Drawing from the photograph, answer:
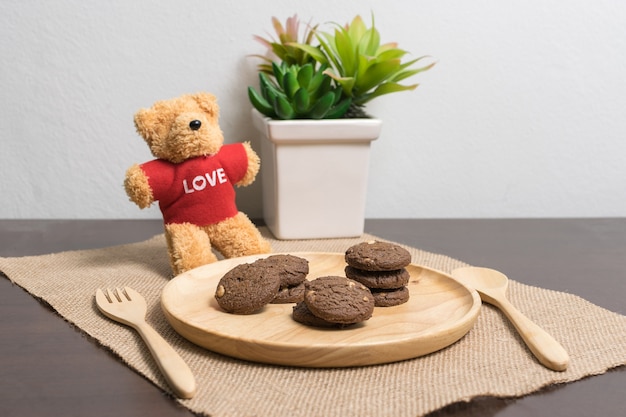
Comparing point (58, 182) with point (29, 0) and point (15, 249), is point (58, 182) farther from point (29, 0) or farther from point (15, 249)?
point (29, 0)

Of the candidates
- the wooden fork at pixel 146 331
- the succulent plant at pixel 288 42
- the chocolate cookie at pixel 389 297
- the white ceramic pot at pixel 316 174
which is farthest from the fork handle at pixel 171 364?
the succulent plant at pixel 288 42

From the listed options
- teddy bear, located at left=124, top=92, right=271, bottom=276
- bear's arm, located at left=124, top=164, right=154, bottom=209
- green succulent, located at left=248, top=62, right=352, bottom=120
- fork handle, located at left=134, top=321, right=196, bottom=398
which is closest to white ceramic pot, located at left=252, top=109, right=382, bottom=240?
green succulent, located at left=248, top=62, right=352, bottom=120

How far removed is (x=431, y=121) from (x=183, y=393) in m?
0.87

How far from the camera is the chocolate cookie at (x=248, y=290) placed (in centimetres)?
74

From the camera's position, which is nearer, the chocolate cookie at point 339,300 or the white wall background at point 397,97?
the chocolate cookie at point 339,300

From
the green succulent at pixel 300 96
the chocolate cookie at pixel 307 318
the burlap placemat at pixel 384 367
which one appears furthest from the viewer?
the green succulent at pixel 300 96

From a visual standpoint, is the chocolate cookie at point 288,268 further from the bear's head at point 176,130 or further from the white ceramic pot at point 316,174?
the white ceramic pot at point 316,174

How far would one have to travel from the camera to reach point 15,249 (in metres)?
1.10

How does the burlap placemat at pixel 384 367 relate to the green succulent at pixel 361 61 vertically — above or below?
below

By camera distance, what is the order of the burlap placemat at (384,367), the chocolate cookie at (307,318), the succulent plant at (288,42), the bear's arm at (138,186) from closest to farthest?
1. the burlap placemat at (384,367)
2. the chocolate cookie at (307,318)
3. the bear's arm at (138,186)
4. the succulent plant at (288,42)

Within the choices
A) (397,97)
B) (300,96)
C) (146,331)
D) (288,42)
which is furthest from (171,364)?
(397,97)

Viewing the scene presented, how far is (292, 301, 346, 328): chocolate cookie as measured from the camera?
0.71 meters

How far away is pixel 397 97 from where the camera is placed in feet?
4.29

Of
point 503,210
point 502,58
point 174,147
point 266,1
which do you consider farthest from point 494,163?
point 174,147
